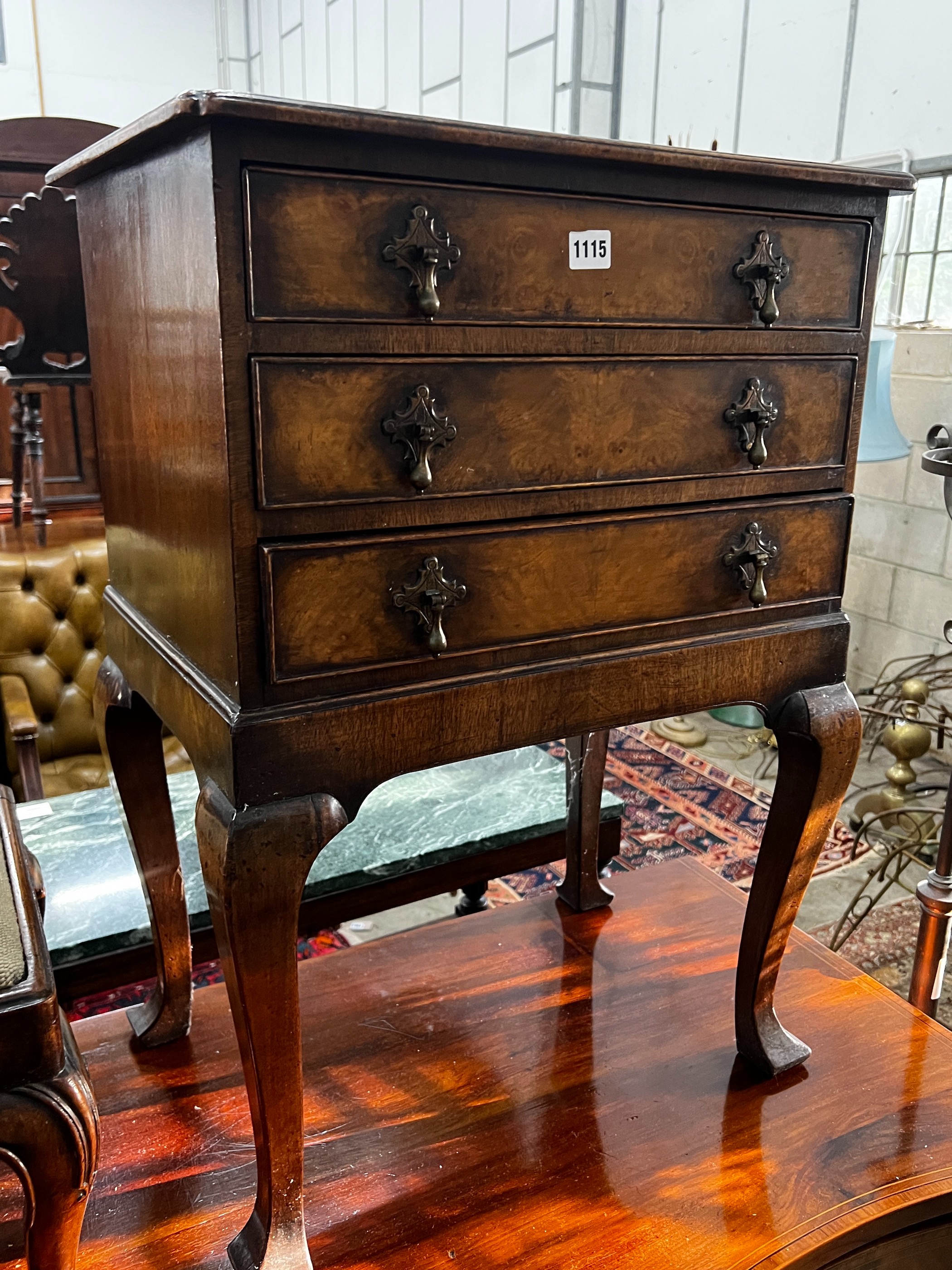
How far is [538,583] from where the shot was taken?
912 millimetres

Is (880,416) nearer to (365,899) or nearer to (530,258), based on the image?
(365,899)

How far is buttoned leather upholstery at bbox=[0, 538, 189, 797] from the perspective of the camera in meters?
2.44

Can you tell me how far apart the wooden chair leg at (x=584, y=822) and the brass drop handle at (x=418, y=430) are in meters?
0.68

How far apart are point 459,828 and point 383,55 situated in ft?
10.7

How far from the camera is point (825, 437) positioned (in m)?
1.04

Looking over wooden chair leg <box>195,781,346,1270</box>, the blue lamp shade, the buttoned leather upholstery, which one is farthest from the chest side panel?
the blue lamp shade

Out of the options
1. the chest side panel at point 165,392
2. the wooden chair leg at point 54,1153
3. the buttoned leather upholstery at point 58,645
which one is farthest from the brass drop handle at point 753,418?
the buttoned leather upholstery at point 58,645

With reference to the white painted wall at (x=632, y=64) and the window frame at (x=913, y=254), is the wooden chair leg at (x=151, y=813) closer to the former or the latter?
the white painted wall at (x=632, y=64)

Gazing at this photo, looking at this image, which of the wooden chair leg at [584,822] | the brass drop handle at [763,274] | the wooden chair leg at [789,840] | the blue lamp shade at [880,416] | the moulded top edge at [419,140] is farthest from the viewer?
the blue lamp shade at [880,416]

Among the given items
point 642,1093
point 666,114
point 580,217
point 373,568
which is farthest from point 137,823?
point 666,114

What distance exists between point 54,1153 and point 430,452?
0.58m

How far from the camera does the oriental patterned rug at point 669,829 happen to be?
2.32 meters

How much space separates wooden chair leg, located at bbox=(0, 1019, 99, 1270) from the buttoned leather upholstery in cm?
177

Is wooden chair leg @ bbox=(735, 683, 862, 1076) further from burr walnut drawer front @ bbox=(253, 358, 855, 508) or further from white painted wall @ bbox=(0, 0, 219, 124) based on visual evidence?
white painted wall @ bbox=(0, 0, 219, 124)
